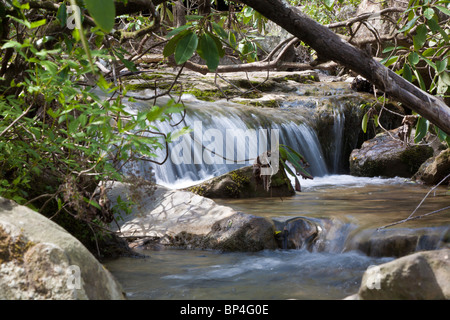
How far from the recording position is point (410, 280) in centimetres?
232

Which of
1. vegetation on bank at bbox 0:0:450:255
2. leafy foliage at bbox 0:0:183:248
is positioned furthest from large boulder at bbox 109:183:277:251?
leafy foliage at bbox 0:0:183:248

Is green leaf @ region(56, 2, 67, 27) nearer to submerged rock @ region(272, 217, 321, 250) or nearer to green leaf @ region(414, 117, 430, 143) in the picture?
green leaf @ region(414, 117, 430, 143)

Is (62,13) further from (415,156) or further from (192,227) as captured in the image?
(415,156)

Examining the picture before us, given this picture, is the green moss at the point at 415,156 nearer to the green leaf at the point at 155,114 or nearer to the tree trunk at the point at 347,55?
the tree trunk at the point at 347,55

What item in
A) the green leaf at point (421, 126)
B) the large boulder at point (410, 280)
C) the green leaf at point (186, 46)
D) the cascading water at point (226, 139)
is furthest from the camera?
the cascading water at point (226, 139)

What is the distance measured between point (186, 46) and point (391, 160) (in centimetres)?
858

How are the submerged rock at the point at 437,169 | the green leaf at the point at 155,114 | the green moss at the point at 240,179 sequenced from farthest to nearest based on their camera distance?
the submerged rock at the point at 437,169 < the green moss at the point at 240,179 < the green leaf at the point at 155,114

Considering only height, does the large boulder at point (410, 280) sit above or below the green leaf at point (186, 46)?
below

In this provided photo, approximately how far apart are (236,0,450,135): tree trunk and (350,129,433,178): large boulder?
23.2 ft

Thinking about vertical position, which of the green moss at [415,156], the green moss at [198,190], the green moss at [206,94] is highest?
the green moss at [206,94]

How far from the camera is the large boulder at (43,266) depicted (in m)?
1.97

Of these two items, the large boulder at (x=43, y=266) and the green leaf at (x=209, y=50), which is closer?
the large boulder at (x=43, y=266)

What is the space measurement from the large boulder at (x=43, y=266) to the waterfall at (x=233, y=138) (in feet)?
19.3

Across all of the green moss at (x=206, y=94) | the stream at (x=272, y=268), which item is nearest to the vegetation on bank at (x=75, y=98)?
the stream at (x=272, y=268)
